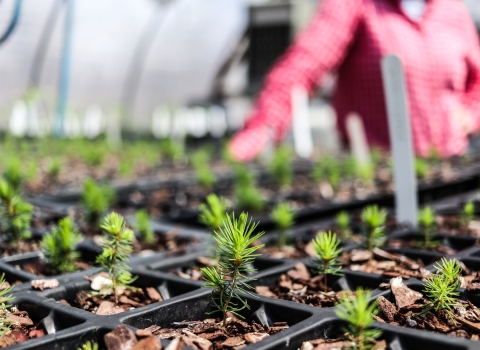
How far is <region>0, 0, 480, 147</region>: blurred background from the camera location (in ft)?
22.5

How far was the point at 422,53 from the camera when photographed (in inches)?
123

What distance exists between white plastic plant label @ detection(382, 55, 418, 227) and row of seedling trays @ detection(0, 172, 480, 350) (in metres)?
0.08

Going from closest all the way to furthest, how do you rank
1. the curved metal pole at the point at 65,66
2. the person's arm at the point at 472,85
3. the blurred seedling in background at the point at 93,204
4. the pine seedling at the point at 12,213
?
the pine seedling at the point at 12,213 < the blurred seedling in background at the point at 93,204 < the person's arm at the point at 472,85 < the curved metal pole at the point at 65,66

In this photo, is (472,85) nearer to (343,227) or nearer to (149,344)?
(343,227)

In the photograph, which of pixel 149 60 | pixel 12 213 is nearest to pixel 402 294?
pixel 12 213

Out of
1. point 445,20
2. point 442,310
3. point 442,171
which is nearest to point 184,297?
point 442,310

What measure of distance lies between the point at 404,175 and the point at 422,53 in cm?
177

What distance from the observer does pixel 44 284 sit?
3.63ft

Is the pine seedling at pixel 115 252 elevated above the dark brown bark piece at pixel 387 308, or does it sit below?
above

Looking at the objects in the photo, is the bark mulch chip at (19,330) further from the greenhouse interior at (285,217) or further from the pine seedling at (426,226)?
the pine seedling at (426,226)

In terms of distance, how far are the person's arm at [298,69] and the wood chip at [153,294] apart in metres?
1.81

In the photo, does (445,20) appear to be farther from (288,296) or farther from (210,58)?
(210,58)

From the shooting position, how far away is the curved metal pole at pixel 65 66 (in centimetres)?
663

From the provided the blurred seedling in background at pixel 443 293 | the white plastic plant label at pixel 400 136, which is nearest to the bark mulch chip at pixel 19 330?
the blurred seedling in background at pixel 443 293
